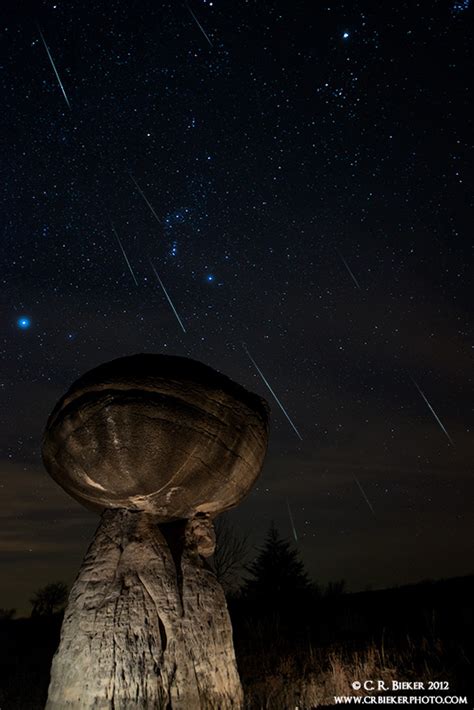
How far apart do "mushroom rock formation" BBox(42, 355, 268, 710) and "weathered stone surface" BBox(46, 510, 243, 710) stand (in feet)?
0.04

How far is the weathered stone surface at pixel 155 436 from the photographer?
7484 mm

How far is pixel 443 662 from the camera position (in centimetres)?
978

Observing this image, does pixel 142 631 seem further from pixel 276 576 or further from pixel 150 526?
pixel 276 576

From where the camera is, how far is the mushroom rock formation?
700cm

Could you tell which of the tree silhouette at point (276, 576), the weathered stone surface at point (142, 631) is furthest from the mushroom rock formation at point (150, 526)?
the tree silhouette at point (276, 576)

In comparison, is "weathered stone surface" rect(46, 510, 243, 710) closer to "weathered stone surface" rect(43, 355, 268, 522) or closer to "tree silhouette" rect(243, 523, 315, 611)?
"weathered stone surface" rect(43, 355, 268, 522)

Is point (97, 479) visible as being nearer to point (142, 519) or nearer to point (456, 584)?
point (142, 519)

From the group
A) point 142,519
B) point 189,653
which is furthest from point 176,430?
point 189,653

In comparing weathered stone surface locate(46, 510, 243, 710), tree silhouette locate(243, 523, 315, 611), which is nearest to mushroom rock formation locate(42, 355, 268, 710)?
weathered stone surface locate(46, 510, 243, 710)

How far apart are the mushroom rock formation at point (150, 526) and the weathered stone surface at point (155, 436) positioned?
15mm

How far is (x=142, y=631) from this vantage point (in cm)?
714

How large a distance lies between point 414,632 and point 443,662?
4.14 metres

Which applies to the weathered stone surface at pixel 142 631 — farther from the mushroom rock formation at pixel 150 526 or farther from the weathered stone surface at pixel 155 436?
the weathered stone surface at pixel 155 436

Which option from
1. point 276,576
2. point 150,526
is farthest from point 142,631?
point 276,576
